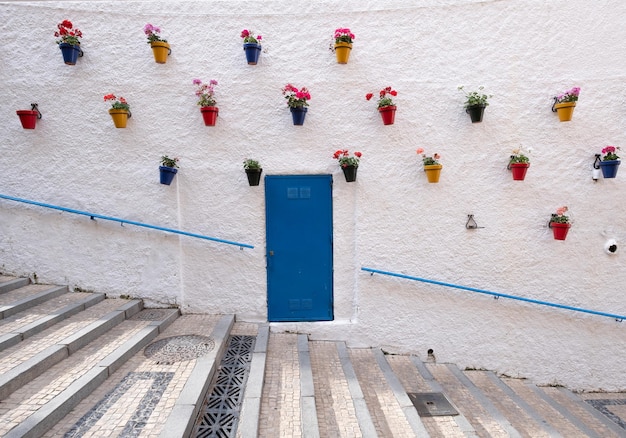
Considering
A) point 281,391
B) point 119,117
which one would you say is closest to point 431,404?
point 281,391

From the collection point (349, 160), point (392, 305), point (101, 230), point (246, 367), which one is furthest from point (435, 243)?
point (101, 230)

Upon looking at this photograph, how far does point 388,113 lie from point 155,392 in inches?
161

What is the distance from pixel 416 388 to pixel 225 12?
5.50 metres

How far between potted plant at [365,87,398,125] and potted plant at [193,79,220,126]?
80.2 inches

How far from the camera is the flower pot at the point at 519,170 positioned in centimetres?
472

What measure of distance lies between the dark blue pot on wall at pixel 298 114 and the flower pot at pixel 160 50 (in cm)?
187

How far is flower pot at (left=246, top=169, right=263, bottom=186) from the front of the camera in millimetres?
4762

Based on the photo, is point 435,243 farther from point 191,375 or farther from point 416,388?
point 191,375

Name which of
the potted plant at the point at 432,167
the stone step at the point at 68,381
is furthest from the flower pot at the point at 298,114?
the stone step at the point at 68,381

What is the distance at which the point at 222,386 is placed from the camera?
3652 millimetres

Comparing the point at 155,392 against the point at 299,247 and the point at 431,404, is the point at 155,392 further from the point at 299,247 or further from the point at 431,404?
the point at 431,404

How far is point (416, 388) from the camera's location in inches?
174

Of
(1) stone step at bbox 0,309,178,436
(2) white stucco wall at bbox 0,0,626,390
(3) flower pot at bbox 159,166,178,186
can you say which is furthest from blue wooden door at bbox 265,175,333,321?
(1) stone step at bbox 0,309,178,436

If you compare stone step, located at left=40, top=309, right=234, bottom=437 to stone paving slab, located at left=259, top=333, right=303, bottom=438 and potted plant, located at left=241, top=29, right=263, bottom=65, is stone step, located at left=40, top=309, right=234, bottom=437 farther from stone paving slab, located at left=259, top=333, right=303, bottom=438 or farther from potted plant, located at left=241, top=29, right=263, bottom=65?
potted plant, located at left=241, top=29, right=263, bottom=65
